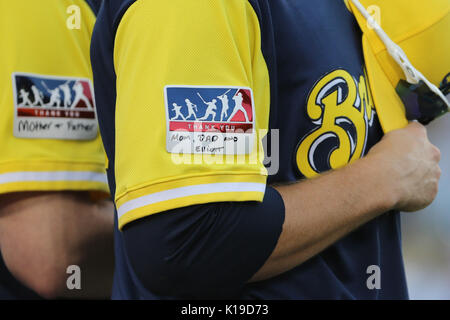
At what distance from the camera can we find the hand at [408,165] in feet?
2.29

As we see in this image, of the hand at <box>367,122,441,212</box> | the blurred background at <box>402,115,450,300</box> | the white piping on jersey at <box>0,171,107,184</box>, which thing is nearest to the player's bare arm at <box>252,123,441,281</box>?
the hand at <box>367,122,441,212</box>

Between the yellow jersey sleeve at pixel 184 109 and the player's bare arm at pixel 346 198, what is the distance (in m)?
0.06

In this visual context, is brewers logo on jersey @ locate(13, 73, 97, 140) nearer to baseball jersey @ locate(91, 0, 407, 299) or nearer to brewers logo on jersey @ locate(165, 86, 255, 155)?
baseball jersey @ locate(91, 0, 407, 299)

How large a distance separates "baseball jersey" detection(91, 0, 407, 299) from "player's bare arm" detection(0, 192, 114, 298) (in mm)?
226

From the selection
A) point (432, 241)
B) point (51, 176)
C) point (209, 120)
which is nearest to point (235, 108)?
point (209, 120)

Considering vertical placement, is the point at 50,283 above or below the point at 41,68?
below

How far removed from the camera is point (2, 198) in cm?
91

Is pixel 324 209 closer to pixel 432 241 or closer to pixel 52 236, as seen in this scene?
pixel 52 236

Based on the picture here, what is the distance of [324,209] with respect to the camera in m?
0.64

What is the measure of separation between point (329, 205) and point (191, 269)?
174 millimetres

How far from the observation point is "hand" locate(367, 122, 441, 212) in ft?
2.29

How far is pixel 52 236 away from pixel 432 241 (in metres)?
0.76

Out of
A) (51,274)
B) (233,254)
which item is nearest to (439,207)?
(233,254)

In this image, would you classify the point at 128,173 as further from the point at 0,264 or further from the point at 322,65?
the point at 0,264
